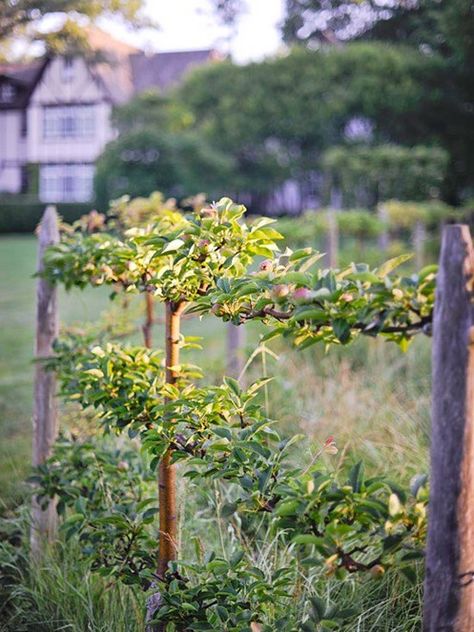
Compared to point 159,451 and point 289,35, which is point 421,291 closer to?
point 159,451

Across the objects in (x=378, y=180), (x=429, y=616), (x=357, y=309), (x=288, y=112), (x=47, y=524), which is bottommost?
(x=47, y=524)

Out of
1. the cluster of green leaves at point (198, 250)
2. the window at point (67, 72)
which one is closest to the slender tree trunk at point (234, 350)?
the cluster of green leaves at point (198, 250)

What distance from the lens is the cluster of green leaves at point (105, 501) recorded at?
9.01ft

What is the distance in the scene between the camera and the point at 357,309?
1.88 metres

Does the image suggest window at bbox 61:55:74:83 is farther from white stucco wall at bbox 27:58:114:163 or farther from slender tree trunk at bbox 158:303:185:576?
slender tree trunk at bbox 158:303:185:576

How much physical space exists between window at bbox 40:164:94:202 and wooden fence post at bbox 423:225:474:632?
130 feet

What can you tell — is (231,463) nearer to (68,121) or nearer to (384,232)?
(384,232)

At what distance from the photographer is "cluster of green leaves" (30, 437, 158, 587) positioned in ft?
9.01

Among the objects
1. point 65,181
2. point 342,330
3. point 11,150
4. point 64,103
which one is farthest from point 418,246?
point 11,150

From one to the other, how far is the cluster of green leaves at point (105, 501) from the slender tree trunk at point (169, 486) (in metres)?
0.06

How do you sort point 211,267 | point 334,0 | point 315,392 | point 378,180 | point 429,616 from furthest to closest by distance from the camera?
point 334,0, point 378,180, point 315,392, point 211,267, point 429,616

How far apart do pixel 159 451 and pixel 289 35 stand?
103ft

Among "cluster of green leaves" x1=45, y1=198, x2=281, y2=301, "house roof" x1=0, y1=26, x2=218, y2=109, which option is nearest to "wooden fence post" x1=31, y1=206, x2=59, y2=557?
"cluster of green leaves" x1=45, y1=198, x2=281, y2=301

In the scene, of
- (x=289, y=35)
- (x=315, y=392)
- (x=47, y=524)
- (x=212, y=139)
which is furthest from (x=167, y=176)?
(x=47, y=524)
